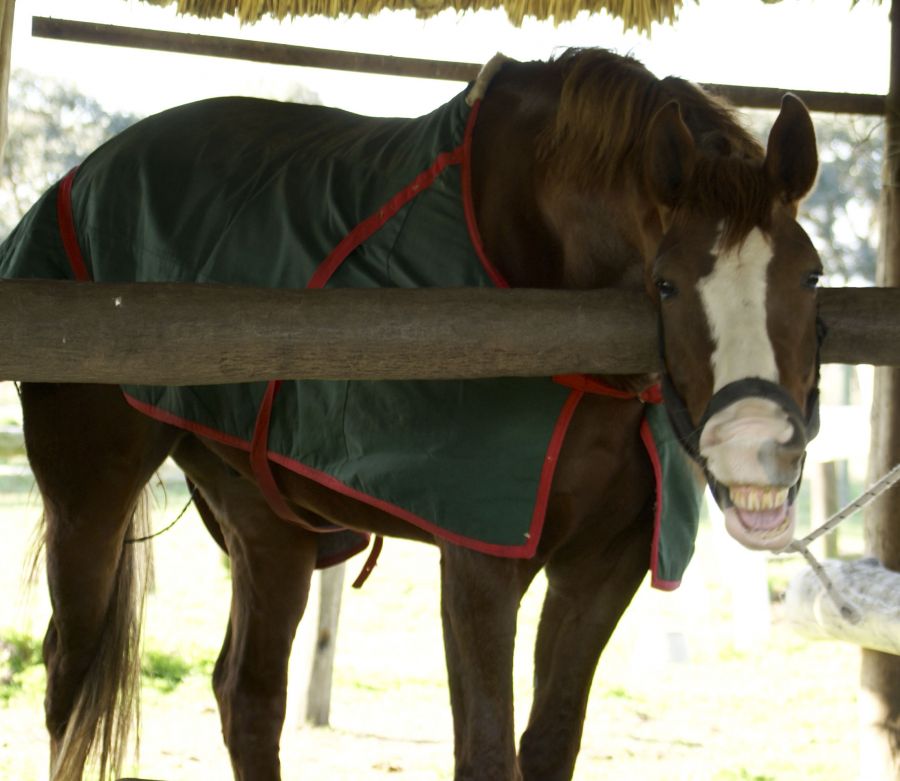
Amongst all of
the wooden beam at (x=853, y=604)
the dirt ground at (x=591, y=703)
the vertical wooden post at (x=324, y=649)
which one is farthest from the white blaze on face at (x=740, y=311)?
the vertical wooden post at (x=324, y=649)

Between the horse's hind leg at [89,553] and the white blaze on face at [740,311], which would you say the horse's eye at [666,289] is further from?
the horse's hind leg at [89,553]

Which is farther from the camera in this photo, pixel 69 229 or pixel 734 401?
pixel 69 229

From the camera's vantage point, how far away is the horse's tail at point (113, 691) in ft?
9.45

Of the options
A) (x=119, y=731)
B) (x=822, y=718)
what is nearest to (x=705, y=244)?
(x=119, y=731)

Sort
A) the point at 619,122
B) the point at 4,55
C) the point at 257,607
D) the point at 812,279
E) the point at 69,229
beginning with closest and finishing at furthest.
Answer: the point at 812,279 → the point at 619,122 → the point at 4,55 → the point at 69,229 → the point at 257,607

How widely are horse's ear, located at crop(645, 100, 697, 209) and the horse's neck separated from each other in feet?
0.32

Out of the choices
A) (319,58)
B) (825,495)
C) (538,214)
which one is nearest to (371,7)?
(319,58)

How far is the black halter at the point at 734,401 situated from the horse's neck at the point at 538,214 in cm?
23

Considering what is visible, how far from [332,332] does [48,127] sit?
15481 mm

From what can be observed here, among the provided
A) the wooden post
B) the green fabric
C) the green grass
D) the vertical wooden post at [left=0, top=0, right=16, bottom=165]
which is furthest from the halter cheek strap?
the wooden post

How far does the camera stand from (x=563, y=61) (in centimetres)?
215

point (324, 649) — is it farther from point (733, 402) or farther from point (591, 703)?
point (733, 402)

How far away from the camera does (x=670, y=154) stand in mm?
1743

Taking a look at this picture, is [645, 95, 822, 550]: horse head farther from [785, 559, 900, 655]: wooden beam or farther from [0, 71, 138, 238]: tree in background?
[0, 71, 138, 238]: tree in background
